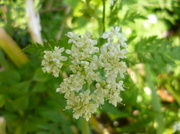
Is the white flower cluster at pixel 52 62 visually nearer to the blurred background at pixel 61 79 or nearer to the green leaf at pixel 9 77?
the blurred background at pixel 61 79

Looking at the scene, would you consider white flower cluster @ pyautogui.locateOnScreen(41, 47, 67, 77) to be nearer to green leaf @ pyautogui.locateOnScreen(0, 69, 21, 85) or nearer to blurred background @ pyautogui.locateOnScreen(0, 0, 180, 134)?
blurred background @ pyautogui.locateOnScreen(0, 0, 180, 134)

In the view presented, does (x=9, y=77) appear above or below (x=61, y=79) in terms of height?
above

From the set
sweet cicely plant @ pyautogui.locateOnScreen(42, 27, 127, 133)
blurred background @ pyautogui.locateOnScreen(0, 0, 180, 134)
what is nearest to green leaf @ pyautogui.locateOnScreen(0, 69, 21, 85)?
blurred background @ pyautogui.locateOnScreen(0, 0, 180, 134)

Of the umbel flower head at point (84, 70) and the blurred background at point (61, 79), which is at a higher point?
the blurred background at point (61, 79)

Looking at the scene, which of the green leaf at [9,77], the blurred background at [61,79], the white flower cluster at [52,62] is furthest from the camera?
the green leaf at [9,77]

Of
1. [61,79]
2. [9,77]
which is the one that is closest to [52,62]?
[61,79]

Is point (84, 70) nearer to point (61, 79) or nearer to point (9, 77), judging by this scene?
point (61, 79)

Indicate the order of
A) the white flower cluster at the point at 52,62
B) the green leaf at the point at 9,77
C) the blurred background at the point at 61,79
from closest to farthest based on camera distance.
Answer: the white flower cluster at the point at 52,62 → the blurred background at the point at 61,79 → the green leaf at the point at 9,77

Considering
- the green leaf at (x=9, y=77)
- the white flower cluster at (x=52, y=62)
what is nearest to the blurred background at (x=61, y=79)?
the green leaf at (x=9, y=77)
